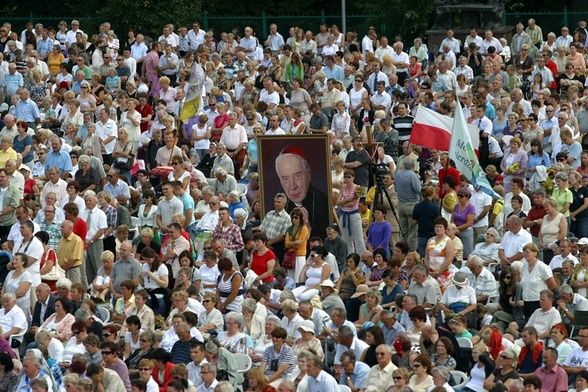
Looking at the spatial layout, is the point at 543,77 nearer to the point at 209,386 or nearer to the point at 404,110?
the point at 404,110

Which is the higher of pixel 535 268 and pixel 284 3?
pixel 284 3

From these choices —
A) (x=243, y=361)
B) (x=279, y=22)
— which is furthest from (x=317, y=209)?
(x=279, y=22)

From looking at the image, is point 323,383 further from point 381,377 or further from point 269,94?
Result: point 269,94

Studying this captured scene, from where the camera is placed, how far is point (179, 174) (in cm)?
2602

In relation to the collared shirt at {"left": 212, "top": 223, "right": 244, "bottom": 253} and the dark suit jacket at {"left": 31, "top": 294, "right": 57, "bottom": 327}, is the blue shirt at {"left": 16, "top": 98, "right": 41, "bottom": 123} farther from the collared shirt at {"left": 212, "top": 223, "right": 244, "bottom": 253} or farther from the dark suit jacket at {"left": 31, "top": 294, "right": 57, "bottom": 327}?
the dark suit jacket at {"left": 31, "top": 294, "right": 57, "bottom": 327}

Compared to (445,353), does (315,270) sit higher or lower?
higher

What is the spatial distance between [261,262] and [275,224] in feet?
4.66

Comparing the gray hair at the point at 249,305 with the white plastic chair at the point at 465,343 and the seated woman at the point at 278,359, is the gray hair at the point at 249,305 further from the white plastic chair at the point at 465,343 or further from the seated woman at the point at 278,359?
the white plastic chair at the point at 465,343

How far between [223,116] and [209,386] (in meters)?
11.8

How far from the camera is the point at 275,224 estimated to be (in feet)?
79.6

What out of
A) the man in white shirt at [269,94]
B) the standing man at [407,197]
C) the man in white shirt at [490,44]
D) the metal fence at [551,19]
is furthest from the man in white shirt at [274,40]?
the standing man at [407,197]

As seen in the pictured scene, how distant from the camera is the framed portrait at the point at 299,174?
24.8 meters

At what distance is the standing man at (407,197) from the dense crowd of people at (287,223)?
57 millimetres

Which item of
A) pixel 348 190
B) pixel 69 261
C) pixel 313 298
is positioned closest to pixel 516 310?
pixel 313 298
